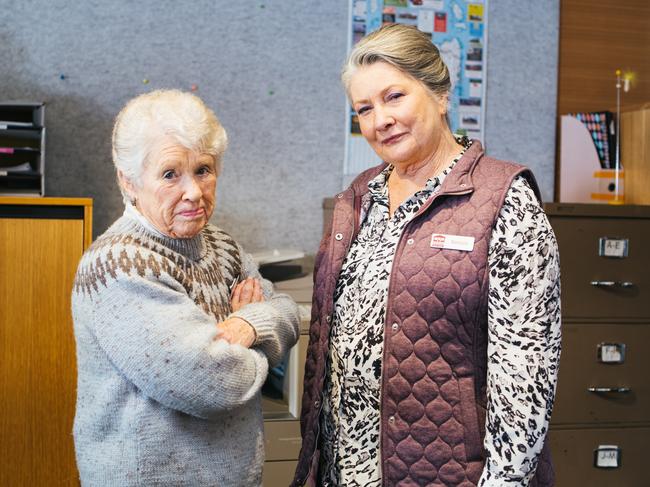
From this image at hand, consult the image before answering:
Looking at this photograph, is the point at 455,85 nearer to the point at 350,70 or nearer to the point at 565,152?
the point at 565,152


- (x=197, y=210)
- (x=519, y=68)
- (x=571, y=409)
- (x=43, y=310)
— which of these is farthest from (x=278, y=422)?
(x=519, y=68)

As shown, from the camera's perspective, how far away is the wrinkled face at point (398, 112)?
141 centimetres

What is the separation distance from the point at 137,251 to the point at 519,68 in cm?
218

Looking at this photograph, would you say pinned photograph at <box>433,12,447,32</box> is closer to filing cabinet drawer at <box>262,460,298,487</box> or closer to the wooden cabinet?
the wooden cabinet

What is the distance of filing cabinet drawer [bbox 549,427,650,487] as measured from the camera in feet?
8.14

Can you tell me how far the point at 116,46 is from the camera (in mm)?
2676

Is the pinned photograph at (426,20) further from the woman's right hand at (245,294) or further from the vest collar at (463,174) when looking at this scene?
the woman's right hand at (245,294)

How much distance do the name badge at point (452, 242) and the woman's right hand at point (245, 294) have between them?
36 centimetres

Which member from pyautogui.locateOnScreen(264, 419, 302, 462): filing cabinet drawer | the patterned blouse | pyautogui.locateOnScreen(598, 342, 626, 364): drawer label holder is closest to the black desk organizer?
pyautogui.locateOnScreen(264, 419, 302, 462): filing cabinet drawer

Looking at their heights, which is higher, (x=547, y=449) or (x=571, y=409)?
(x=547, y=449)

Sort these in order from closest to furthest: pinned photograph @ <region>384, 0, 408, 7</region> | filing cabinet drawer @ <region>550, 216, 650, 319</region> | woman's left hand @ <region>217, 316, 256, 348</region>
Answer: woman's left hand @ <region>217, 316, 256, 348</region>
filing cabinet drawer @ <region>550, 216, 650, 319</region>
pinned photograph @ <region>384, 0, 408, 7</region>

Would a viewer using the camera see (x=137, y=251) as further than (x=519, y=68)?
No

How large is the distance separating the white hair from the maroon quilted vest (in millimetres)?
425

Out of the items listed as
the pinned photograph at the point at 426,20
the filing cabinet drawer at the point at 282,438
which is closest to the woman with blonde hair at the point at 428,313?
the filing cabinet drawer at the point at 282,438
